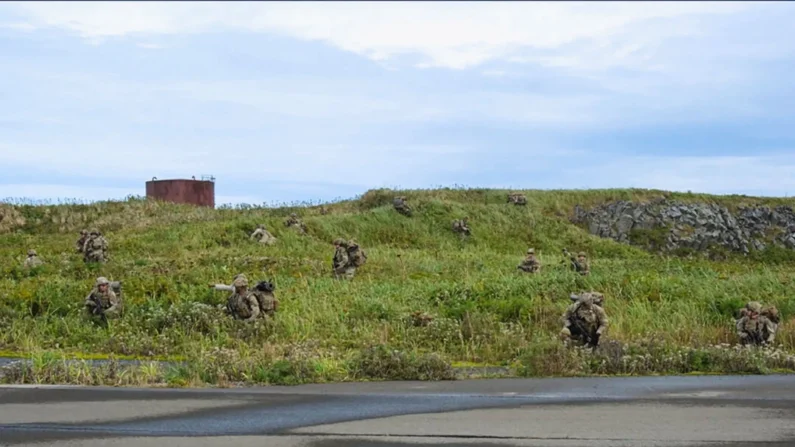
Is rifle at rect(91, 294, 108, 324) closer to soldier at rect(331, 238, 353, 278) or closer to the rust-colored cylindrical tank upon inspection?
soldier at rect(331, 238, 353, 278)

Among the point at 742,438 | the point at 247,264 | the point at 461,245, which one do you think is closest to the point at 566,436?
the point at 742,438

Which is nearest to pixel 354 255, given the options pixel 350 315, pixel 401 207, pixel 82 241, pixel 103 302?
pixel 350 315

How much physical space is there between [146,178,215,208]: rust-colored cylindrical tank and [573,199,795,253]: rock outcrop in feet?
77.4

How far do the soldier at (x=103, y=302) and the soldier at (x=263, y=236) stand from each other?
53.5ft

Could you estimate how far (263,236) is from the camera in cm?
3331

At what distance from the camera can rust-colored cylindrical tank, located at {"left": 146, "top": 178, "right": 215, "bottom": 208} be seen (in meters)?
55.9

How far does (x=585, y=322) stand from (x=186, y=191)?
45780 millimetres

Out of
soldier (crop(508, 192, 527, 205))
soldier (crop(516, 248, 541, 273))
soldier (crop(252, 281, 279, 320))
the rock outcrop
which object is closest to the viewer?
soldier (crop(252, 281, 279, 320))

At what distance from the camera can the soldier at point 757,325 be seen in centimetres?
1380

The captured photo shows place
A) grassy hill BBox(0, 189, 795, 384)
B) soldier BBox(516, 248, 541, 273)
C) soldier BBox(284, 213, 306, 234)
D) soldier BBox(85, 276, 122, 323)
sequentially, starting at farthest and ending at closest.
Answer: soldier BBox(284, 213, 306, 234), soldier BBox(516, 248, 541, 273), soldier BBox(85, 276, 122, 323), grassy hill BBox(0, 189, 795, 384)

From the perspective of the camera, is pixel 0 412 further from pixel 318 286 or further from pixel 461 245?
pixel 461 245

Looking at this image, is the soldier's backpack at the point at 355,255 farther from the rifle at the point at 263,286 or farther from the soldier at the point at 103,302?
the soldier at the point at 103,302

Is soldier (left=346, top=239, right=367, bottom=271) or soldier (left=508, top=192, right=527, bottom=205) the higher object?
soldier (left=508, top=192, right=527, bottom=205)

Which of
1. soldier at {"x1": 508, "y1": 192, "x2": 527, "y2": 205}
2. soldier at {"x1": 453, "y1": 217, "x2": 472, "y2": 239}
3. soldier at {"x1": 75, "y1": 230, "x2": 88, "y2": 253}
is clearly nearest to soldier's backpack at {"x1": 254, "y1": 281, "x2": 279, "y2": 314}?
soldier at {"x1": 75, "y1": 230, "x2": 88, "y2": 253}
